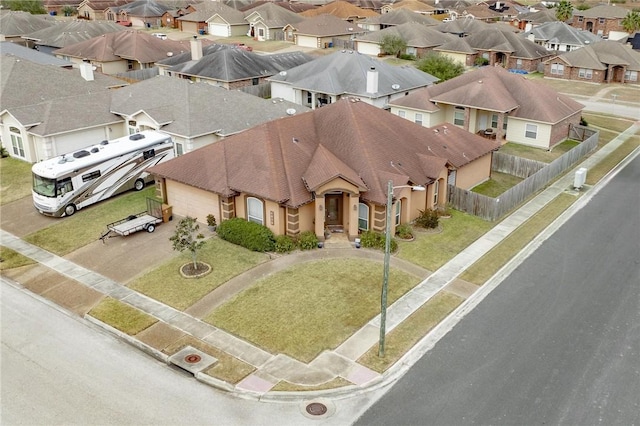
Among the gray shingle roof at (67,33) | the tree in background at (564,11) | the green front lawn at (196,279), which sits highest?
the tree in background at (564,11)

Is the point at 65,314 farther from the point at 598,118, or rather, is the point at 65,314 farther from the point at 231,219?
the point at 598,118

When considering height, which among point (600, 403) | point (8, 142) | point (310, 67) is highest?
point (310, 67)

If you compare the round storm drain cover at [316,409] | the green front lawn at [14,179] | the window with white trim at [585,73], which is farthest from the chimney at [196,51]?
the round storm drain cover at [316,409]

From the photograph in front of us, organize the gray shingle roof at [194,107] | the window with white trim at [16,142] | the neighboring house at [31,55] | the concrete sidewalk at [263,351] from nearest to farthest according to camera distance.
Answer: the concrete sidewalk at [263,351] → the gray shingle roof at [194,107] → the window with white trim at [16,142] → the neighboring house at [31,55]

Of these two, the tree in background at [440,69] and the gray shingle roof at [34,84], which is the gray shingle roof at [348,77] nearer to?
the tree in background at [440,69]

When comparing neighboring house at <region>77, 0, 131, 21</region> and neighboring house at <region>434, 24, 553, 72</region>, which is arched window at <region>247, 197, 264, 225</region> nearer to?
neighboring house at <region>434, 24, 553, 72</region>

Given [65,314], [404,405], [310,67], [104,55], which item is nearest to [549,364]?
[404,405]

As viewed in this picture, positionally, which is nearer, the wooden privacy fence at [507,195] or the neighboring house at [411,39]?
the wooden privacy fence at [507,195]

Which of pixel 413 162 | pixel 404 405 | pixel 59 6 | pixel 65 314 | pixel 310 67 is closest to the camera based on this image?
pixel 404 405
